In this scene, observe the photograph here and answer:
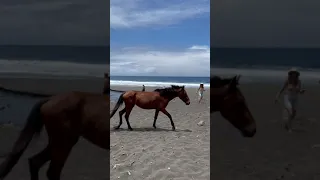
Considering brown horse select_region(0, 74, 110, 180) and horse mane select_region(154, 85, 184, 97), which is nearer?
brown horse select_region(0, 74, 110, 180)

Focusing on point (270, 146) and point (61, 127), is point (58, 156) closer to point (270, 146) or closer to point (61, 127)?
point (61, 127)

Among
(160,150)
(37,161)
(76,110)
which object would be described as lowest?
(160,150)

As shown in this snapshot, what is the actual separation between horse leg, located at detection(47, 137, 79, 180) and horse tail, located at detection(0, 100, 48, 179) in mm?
112

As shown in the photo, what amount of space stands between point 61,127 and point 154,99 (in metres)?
3.34

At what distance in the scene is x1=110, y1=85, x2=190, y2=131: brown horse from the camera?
4.57m

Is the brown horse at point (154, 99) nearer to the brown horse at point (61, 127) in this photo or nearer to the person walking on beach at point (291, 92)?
the brown horse at point (61, 127)

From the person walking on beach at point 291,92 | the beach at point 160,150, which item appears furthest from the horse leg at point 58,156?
the beach at point 160,150

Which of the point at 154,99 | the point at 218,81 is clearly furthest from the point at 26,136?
the point at 154,99

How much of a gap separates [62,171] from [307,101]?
102 centimetres

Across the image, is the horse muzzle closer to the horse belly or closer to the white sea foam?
the white sea foam

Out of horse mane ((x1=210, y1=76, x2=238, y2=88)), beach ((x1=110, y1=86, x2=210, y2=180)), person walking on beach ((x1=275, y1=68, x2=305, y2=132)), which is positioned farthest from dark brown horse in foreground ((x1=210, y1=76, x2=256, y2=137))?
beach ((x1=110, y1=86, x2=210, y2=180))

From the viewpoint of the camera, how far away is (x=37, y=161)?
1.42 meters

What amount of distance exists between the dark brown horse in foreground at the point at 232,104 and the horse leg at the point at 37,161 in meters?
0.72

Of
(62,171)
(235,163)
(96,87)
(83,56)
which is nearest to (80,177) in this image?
(62,171)
